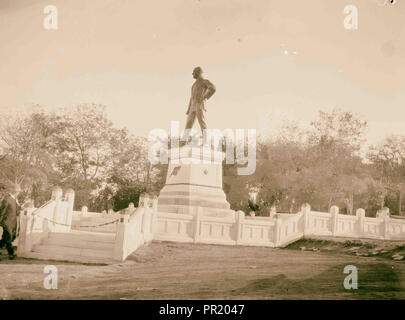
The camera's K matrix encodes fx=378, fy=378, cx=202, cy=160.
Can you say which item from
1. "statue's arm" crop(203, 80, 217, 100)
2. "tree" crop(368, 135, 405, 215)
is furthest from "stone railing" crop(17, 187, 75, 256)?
"tree" crop(368, 135, 405, 215)

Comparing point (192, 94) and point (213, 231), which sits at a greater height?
point (192, 94)

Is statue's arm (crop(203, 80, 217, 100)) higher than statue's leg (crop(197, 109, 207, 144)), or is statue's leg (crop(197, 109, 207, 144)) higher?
statue's arm (crop(203, 80, 217, 100))

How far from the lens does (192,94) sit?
1408 cm

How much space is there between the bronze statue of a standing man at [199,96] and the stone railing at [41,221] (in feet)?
17.0

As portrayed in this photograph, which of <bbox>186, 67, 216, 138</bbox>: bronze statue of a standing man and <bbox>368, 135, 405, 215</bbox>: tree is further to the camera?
<bbox>368, 135, 405, 215</bbox>: tree

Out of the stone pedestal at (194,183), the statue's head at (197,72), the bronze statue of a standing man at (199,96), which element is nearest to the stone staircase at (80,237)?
the stone pedestal at (194,183)

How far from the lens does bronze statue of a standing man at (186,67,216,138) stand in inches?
544

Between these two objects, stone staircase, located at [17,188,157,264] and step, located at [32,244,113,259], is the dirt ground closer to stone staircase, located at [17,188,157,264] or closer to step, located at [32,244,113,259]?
stone staircase, located at [17,188,157,264]

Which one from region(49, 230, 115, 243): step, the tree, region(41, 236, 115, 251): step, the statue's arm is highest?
the statue's arm

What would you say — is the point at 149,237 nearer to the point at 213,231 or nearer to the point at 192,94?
the point at 213,231

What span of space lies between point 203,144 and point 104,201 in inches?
433
